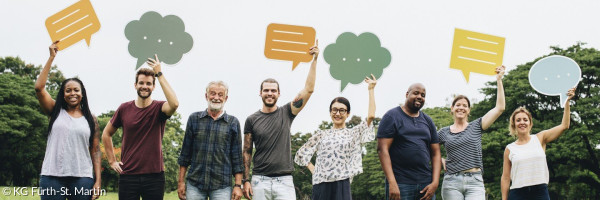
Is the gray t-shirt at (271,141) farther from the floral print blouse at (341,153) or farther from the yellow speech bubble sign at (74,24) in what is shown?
the yellow speech bubble sign at (74,24)

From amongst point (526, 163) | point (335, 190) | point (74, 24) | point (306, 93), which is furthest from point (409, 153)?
point (74, 24)

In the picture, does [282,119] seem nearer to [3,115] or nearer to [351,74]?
[351,74]

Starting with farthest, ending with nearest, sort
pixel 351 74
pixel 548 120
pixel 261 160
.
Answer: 1. pixel 548 120
2. pixel 351 74
3. pixel 261 160

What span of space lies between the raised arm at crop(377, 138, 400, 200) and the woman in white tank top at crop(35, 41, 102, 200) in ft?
9.94

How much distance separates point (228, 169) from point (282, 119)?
0.86m

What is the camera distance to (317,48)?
639cm

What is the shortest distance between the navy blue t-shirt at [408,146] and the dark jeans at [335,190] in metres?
0.67

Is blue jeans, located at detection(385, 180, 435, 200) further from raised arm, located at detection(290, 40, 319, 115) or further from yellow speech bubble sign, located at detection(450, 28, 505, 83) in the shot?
yellow speech bubble sign, located at detection(450, 28, 505, 83)

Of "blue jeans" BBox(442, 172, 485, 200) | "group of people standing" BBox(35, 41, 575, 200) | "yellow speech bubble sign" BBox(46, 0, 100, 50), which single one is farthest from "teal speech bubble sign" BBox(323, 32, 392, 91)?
"yellow speech bubble sign" BBox(46, 0, 100, 50)

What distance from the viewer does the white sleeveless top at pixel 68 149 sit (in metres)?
5.11

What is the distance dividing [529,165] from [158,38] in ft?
16.1

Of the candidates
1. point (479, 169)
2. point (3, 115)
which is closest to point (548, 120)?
point (479, 169)

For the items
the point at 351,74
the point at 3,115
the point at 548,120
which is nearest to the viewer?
the point at 351,74

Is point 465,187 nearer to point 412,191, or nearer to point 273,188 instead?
point 412,191
